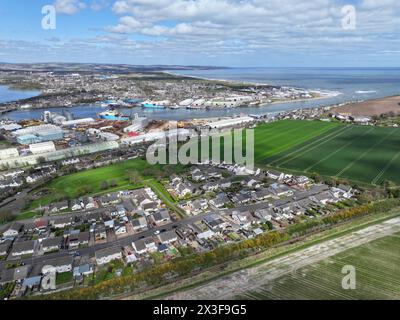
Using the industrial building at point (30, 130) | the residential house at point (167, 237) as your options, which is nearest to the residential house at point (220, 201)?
the residential house at point (167, 237)

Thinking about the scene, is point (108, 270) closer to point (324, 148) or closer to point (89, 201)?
point (89, 201)

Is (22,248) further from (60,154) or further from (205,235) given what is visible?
(60,154)

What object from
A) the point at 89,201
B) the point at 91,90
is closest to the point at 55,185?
the point at 89,201

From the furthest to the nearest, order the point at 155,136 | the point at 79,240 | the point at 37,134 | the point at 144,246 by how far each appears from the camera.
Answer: the point at 37,134
the point at 155,136
the point at 79,240
the point at 144,246

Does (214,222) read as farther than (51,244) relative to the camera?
Yes

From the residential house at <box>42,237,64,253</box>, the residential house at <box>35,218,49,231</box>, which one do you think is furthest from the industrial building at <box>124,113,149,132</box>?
the residential house at <box>42,237,64,253</box>

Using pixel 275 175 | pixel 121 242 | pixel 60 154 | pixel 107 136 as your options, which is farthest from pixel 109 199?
pixel 107 136
